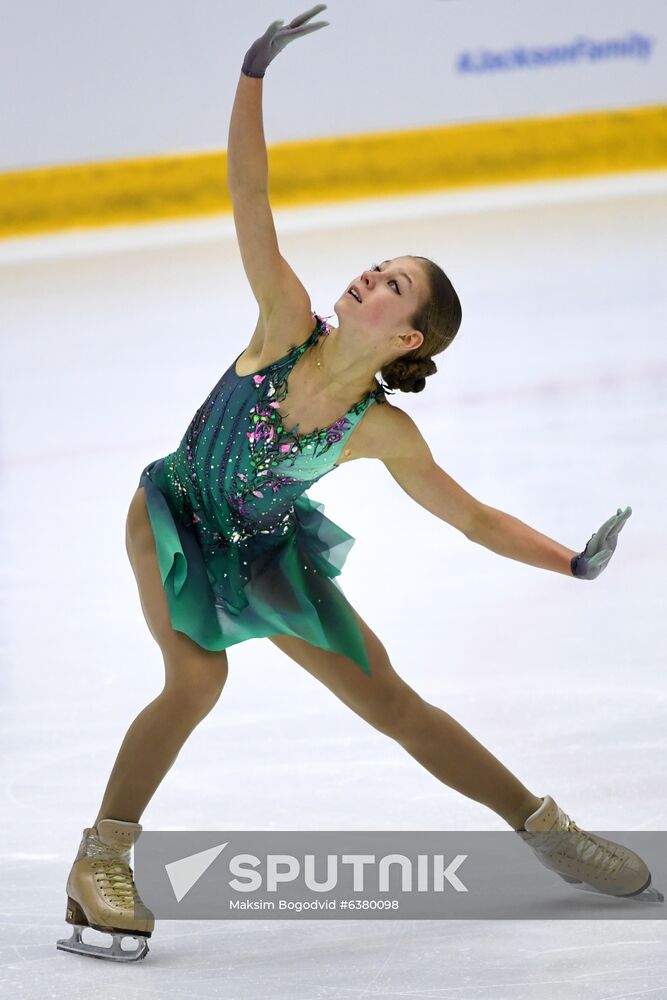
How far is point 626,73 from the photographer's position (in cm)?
824

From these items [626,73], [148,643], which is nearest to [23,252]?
[626,73]

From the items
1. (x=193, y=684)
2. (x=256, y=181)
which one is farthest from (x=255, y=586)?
(x=256, y=181)

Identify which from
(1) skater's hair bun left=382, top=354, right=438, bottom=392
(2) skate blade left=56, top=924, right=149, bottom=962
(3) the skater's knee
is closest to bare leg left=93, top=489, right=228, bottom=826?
(3) the skater's knee

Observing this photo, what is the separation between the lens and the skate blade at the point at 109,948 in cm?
209

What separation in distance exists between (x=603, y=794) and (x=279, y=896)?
66cm

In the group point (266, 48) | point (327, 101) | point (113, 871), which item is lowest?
point (113, 871)

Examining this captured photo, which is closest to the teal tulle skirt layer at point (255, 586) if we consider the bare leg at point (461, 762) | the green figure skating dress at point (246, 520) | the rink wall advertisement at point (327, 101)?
the green figure skating dress at point (246, 520)

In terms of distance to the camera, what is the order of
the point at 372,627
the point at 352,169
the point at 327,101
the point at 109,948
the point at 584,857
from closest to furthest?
the point at 109,948
the point at 584,857
the point at 372,627
the point at 327,101
the point at 352,169

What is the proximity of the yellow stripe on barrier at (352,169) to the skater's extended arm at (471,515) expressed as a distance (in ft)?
19.1

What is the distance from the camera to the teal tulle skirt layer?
2197mm

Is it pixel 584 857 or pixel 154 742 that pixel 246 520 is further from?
pixel 584 857

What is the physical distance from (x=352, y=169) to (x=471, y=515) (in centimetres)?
626

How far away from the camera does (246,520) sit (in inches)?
90.9

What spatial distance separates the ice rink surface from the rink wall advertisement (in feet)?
3.06
